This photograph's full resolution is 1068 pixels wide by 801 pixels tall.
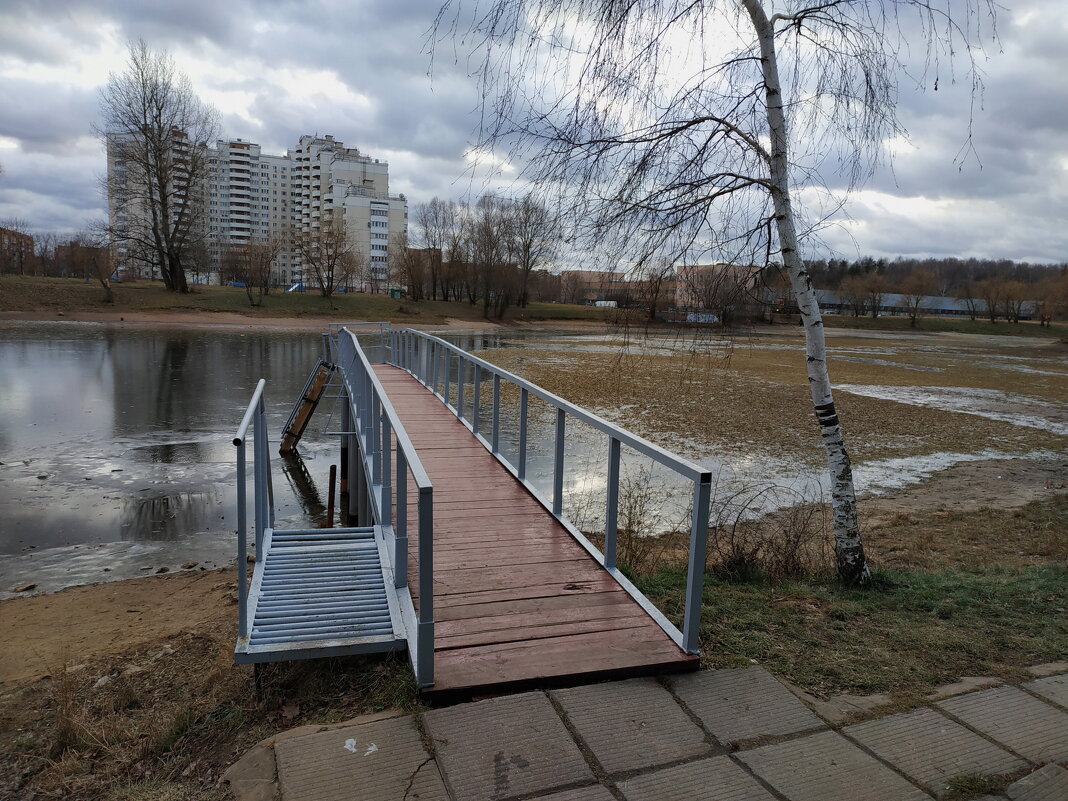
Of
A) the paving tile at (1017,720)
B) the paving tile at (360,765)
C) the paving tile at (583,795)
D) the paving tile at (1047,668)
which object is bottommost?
the paving tile at (360,765)

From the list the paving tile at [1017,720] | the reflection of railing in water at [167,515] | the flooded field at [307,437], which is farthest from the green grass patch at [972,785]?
the reflection of railing in water at [167,515]

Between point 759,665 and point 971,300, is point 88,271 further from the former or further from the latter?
point 971,300

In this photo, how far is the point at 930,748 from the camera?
8.71 feet

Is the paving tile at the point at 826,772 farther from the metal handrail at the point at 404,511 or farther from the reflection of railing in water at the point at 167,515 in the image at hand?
the reflection of railing in water at the point at 167,515

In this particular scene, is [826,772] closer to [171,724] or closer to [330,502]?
[171,724]

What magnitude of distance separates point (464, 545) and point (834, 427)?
2.93 meters

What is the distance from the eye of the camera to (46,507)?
9.62 meters

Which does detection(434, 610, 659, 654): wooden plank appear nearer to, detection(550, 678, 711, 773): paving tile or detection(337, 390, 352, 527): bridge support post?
detection(550, 678, 711, 773): paving tile

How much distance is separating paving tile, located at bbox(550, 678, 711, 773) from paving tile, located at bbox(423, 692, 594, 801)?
0.32 feet

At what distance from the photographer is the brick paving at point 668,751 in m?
2.43

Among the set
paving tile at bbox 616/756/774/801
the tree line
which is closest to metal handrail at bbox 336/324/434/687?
paving tile at bbox 616/756/774/801

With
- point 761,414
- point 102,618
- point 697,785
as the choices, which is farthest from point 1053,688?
point 761,414

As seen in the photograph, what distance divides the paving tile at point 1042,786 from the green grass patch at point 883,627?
66 cm

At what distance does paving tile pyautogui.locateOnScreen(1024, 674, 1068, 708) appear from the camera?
9.93 ft
